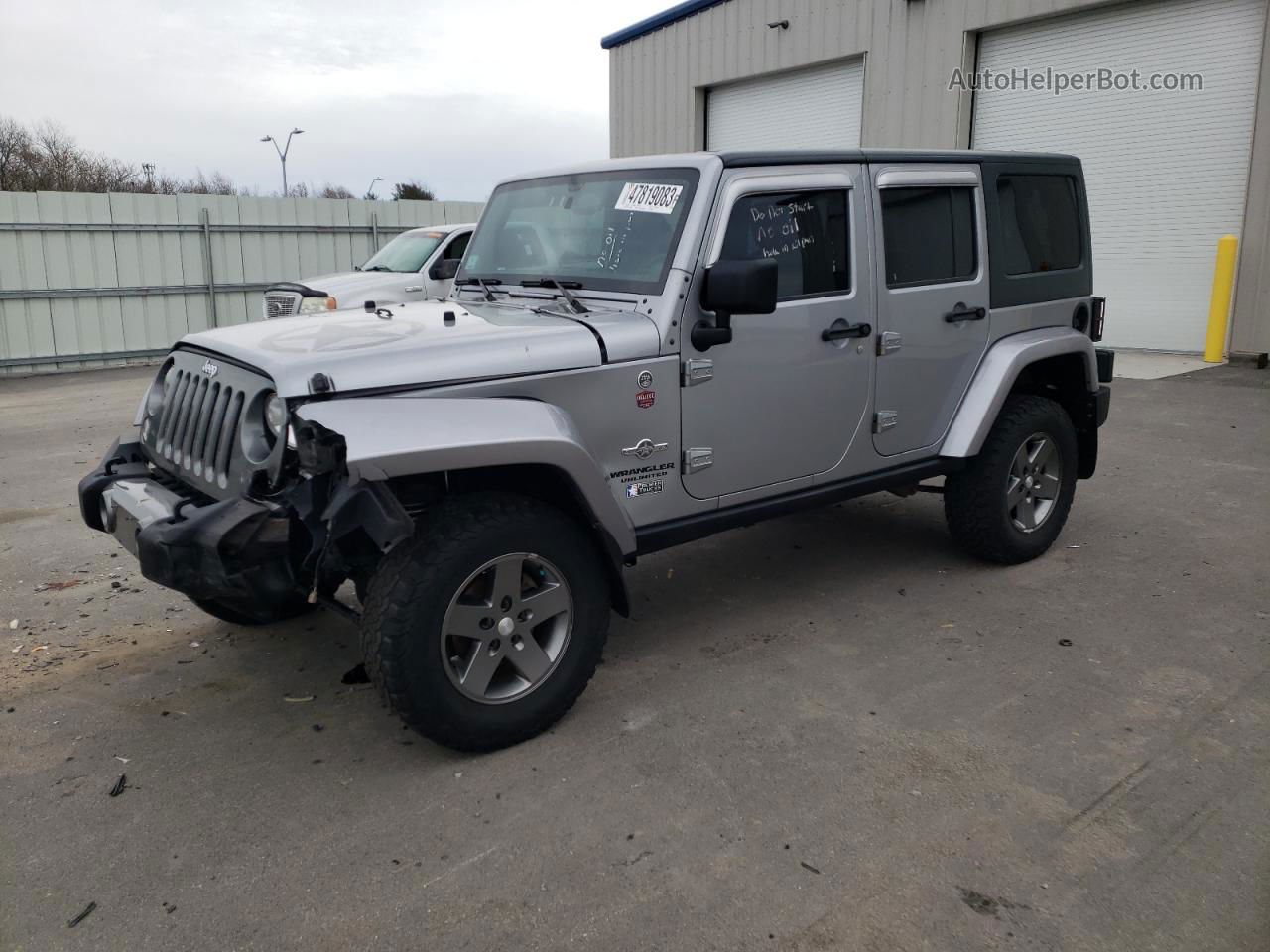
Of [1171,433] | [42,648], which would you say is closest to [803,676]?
[42,648]

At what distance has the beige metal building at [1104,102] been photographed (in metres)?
11.4

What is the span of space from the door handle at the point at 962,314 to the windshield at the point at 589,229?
1.49 metres

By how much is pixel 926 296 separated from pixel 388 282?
7.59 meters

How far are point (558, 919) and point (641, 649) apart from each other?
171cm

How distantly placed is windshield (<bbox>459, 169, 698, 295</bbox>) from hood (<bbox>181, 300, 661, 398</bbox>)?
0.92ft

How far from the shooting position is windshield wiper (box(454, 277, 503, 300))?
4.30m

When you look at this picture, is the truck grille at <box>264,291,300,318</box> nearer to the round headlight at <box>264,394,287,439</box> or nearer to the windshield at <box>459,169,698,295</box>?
the windshield at <box>459,169,698,295</box>

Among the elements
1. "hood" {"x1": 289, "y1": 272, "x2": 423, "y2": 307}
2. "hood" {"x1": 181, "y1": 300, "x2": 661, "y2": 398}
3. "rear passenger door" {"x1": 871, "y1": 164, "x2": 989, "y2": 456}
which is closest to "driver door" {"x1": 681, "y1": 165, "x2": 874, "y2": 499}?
"rear passenger door" {"x1": 871, "y1": 164, "x2": 989, "y2": 456}

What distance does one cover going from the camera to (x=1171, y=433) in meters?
8.20

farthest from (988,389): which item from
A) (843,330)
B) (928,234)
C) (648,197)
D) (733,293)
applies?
(648,197)

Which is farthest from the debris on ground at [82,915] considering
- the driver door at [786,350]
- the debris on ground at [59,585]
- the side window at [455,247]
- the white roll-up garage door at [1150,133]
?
the white roll-up garage door at [1150,133]

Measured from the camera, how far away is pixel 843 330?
13.6 ft

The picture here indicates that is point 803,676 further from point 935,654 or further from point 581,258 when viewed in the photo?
point 581,258

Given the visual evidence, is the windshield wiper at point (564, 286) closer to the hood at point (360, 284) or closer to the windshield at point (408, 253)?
the hood at point (360, 284)
